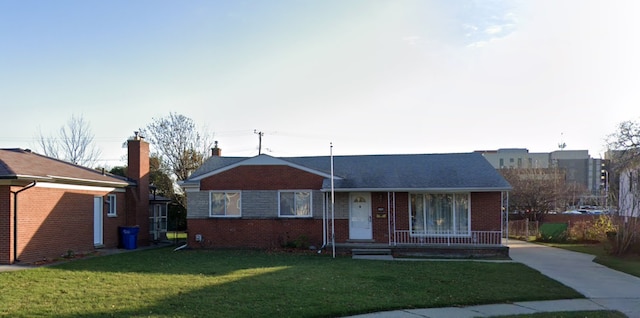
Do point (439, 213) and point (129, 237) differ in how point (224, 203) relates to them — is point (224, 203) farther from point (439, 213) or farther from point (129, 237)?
point (439, 213)

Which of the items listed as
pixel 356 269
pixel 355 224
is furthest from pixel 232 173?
pixel 356 269

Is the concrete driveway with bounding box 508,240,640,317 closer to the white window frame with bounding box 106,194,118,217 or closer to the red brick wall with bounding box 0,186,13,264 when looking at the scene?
the red brick wall with bounding box 0,186,13,264

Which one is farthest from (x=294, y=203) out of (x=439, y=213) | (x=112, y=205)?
(x=112, y=205)

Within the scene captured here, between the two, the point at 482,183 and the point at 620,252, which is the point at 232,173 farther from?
the point at 620,252

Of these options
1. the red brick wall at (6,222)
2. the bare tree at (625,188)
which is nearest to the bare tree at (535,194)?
the bare tree at (625,188)

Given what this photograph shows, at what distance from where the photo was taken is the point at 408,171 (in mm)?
22281

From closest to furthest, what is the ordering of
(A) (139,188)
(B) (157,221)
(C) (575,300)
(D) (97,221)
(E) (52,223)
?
(C) (575,300)
(E) (52,223)
(D) (97,221)
(A) (139,188)
(B) (157,221)

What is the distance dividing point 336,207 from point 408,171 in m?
3.79

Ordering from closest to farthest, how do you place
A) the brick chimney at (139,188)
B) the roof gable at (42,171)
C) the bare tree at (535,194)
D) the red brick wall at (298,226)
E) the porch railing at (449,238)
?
1. the roof gable at (42,171)
2. the porch railing at (449,238)
3. the red brick wall at (298,226)
4. the brick chimney at (139,188)
5. the bare tree at (535,194)

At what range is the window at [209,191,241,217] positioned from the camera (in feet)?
70.7

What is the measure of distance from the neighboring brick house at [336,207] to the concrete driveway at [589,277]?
7.83 ft

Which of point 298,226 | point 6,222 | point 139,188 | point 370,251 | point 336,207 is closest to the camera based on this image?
point 6,222

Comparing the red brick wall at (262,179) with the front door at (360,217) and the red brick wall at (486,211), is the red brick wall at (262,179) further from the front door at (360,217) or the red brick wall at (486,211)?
the red brick wall at (486,211)

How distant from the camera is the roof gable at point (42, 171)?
51.7 ft
